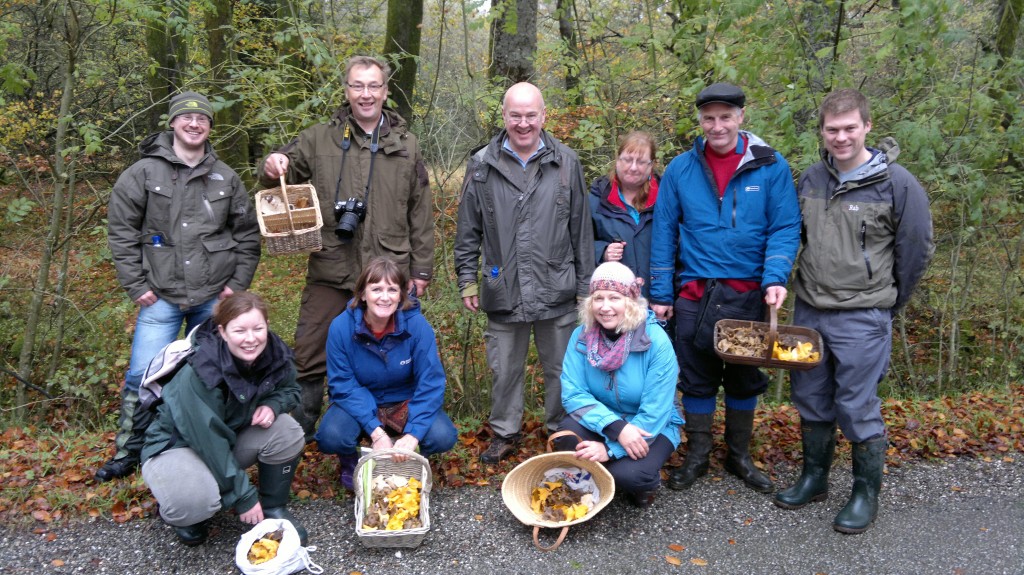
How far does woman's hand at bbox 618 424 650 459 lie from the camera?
3.77 m

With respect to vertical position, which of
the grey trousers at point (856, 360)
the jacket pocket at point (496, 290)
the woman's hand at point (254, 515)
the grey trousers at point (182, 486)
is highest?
the jacket pocket at point (496, 290)

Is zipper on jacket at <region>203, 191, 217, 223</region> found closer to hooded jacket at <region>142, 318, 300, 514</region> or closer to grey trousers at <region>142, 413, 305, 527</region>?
hooded jacket at <region>142, 318, 300, 514</region>

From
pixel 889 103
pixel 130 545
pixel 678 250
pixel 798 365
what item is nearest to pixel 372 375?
pixel 130 545

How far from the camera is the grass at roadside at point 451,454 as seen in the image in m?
4.03

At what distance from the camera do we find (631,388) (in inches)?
A: 154

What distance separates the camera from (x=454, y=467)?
178 inches

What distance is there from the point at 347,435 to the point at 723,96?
267 centimetres

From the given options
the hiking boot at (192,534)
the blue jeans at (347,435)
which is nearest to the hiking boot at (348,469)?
the blue jeans at (347,435)

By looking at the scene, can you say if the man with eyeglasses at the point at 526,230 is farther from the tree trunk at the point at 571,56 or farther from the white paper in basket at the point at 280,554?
the tree trunk at the point at 571,56

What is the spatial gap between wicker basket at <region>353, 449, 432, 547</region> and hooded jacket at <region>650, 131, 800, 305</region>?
161 centimetres

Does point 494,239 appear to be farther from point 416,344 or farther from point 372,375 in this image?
point 372,375

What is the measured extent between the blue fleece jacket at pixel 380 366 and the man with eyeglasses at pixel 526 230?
48cm

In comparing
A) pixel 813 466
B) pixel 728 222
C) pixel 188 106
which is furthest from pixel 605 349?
pixel 188 106

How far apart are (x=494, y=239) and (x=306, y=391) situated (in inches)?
61.1
